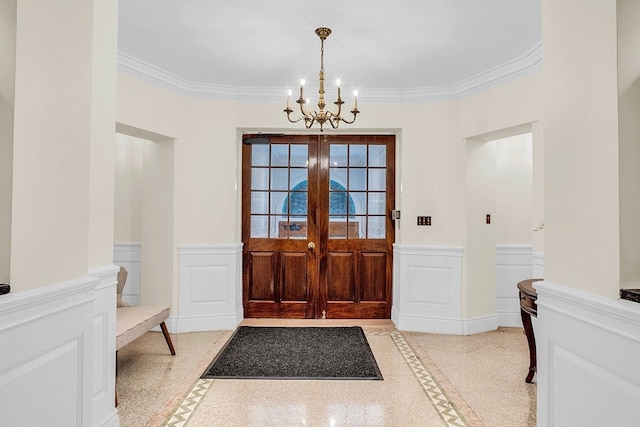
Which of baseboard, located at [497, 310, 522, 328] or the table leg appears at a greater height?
the table leg

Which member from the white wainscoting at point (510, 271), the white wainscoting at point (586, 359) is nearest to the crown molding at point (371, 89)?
the white wainscoting at point (510, 271)

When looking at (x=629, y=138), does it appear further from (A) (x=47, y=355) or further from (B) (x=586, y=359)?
(A) (x=47, y=355)

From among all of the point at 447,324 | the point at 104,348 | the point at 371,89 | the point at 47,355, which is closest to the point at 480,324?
the point at 447,324

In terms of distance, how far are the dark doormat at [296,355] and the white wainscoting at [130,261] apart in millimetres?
1473

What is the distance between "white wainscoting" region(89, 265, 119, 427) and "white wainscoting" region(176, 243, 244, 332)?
6.48 ft

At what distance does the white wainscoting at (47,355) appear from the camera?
1.10 metres

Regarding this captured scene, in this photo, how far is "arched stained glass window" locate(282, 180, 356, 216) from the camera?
15.1 feet

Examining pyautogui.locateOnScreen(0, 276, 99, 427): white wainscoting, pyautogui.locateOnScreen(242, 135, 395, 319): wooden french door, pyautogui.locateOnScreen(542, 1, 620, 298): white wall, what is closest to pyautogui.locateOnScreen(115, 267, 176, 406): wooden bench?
pyautogui.locateOnScreen(0, 276, 99, 427): white wainscoting

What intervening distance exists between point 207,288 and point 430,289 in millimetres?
2487

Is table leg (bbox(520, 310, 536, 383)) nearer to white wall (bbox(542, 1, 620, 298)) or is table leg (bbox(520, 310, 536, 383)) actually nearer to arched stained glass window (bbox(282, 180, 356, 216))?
white wall (bbox(542, 1, 620, 298))

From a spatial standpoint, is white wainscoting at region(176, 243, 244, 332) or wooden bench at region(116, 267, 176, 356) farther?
white wainscoting at region(176, 243, 244, 332)

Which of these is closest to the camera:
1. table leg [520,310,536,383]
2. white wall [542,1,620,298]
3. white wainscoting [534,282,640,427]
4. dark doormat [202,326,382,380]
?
white wainscoting [534,282,640,427]

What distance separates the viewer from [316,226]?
458cm

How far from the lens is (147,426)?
2.22m
